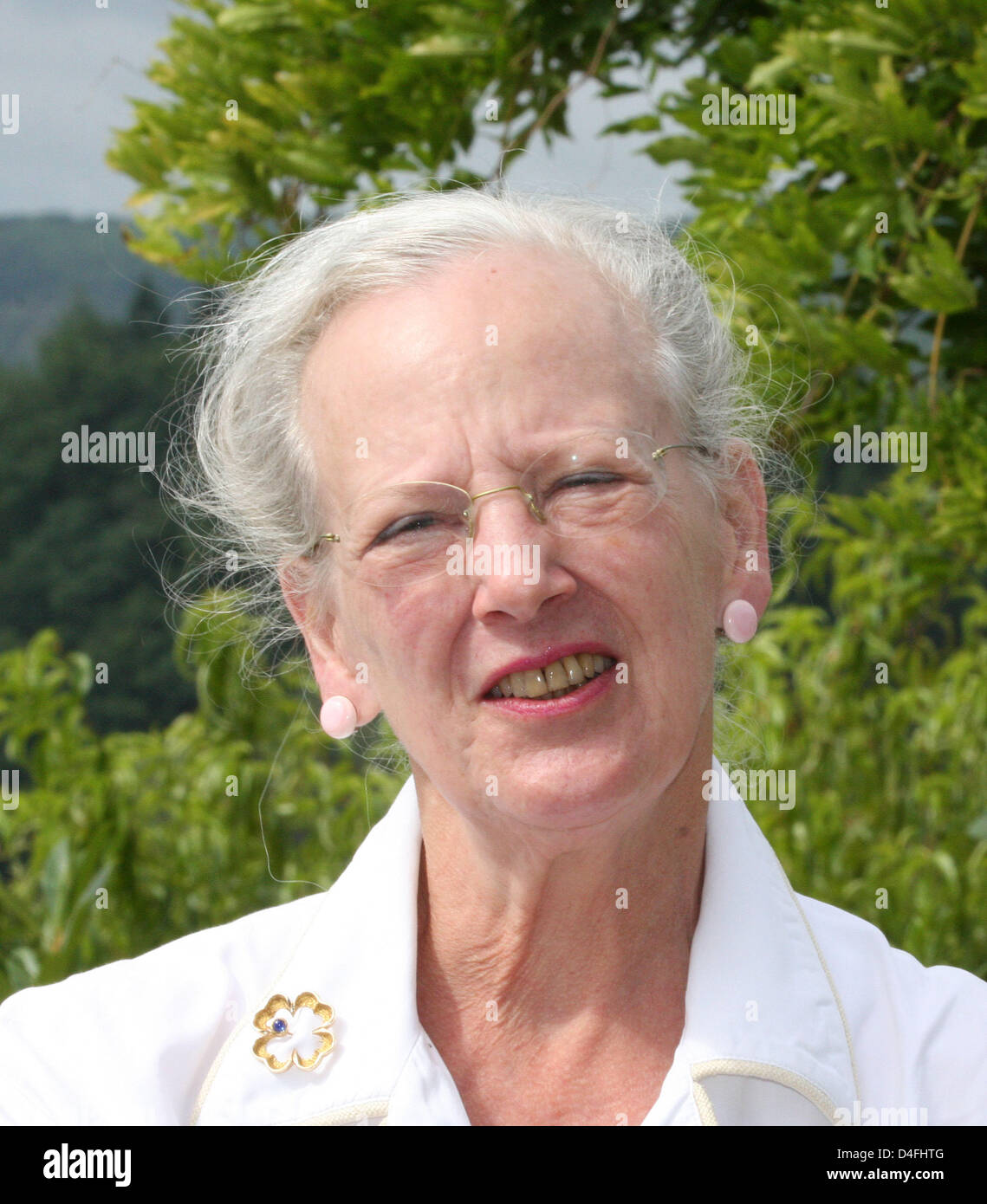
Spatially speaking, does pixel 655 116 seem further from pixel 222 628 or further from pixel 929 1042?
pixel 929 1042

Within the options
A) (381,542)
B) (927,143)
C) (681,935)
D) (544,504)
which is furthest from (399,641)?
(927,143)

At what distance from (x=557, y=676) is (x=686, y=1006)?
398 millimetres

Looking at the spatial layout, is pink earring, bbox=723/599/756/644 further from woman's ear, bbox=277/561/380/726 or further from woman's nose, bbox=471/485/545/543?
woman's ear, bbox=277/561/380/726

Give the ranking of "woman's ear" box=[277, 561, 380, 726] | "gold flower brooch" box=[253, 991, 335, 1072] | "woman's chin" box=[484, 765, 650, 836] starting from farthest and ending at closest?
"woman's ear" box=[277, 561, 380, 726], "gold flower brooch" box=[253, 991, 335, 1072], "woman's chin" box=[484, 765, 650, 836]

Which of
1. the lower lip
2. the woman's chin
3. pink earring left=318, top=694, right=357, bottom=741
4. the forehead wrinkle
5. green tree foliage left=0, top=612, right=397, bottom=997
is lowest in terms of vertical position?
green tree foliage left=0, top=612, right=397, bottom=997

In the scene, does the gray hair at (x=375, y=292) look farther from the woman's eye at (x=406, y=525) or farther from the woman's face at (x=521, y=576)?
the woman's eye at (x=406, y=525)

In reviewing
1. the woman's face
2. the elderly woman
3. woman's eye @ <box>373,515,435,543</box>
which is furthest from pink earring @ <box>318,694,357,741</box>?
woman's eye @ <box>373,515,435,543</box>

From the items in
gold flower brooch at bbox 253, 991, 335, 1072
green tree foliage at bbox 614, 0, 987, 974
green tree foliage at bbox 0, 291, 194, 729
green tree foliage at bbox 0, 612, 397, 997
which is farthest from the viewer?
green tree foliage at bbox 0, 291, 194, 729

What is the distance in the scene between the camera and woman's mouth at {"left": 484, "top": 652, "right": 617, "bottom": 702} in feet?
4.39

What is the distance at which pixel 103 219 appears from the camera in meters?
2.19

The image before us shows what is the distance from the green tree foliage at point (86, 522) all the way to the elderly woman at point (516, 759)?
1761 millimetres

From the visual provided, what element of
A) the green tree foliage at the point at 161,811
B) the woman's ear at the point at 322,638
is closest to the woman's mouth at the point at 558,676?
the woman's ear at the point at 322,638

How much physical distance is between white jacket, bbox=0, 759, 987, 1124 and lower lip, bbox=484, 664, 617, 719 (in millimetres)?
326

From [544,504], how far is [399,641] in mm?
207
